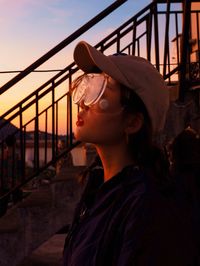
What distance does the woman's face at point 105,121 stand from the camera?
135 cm

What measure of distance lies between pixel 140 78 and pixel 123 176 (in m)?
0.28

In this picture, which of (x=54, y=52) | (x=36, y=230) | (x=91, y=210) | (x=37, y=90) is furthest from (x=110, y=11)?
(x=91, y=210)

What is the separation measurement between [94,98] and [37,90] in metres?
3.73

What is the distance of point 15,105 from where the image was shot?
5051 mm

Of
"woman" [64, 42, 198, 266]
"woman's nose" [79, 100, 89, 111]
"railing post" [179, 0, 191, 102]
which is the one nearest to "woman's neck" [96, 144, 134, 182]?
"woman" [64, 42, 198, 266]

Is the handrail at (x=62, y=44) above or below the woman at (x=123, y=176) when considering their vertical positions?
above

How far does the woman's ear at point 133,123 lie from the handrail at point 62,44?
262 centimetres

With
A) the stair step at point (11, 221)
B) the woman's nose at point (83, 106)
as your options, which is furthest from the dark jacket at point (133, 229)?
the stair step at point (11, 221)

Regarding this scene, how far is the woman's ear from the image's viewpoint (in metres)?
1.37

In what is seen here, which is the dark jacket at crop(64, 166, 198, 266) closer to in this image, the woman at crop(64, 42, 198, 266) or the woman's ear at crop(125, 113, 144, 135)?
the woman at crop(64, 42, 198, 266)

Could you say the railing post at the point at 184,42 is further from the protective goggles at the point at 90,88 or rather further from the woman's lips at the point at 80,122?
the woman's lips at the point at 80,122

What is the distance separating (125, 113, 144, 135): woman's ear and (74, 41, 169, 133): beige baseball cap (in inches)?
1.3

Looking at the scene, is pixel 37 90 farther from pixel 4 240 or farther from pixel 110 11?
pixel 4 240

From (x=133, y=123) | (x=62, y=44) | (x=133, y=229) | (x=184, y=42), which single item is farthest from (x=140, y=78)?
(x=184, y=42)
